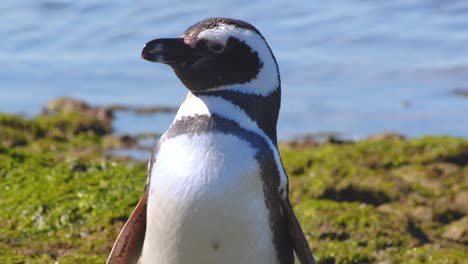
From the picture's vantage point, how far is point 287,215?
456 cm

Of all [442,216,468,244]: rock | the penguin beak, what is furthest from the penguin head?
[442,216,468,244]: rock

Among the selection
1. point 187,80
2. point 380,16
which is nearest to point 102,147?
point 187,80

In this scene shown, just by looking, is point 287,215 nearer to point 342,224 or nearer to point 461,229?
point 342,224

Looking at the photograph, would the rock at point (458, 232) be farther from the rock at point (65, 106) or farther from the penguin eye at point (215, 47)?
the rock at point (65, 106)

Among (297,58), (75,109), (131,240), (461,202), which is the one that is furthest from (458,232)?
(297,58)

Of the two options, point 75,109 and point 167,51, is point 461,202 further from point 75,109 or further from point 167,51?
point 75,109

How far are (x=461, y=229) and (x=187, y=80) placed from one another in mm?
3099

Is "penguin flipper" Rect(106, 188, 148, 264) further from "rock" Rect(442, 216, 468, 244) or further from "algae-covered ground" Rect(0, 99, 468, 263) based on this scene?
"rock" Rect(442, 216, 468, 244)

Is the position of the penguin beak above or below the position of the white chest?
above

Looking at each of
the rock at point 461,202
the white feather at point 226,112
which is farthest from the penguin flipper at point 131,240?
the rock at point 461,202

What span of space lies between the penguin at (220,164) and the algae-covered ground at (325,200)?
4.69 feet

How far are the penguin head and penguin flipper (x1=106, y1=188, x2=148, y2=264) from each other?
1.90 feet

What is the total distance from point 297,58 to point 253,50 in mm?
9994

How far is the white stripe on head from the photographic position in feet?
14.7
